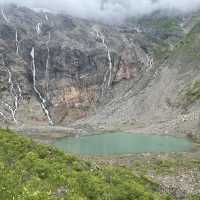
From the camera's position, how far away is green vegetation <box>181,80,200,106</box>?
16600 cm

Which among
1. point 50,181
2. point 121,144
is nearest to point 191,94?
point 121,144

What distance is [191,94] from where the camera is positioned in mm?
170375

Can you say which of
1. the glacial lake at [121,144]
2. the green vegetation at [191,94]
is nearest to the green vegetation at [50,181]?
the glacial lake at [121,144]

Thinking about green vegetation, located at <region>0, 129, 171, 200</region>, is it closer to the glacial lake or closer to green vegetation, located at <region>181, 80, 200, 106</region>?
the glacial lake

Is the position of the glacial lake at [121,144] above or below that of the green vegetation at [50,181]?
below

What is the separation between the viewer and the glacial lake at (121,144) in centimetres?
10125

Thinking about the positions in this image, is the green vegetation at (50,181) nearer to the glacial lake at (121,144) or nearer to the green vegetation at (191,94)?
the glacial lake at (121,144)

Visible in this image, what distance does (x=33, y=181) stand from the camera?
26.4 m

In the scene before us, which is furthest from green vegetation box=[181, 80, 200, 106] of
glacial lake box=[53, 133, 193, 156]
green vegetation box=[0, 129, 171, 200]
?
green vegetation box=[0, 129, 171, 200]

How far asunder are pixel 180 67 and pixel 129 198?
168 meters

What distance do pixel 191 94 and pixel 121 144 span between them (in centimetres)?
6202

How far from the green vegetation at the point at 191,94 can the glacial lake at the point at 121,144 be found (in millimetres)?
34332

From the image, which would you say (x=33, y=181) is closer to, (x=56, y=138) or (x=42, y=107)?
(x=56, y=138)

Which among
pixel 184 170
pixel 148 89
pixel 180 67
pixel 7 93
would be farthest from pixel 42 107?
pixel 184 170
